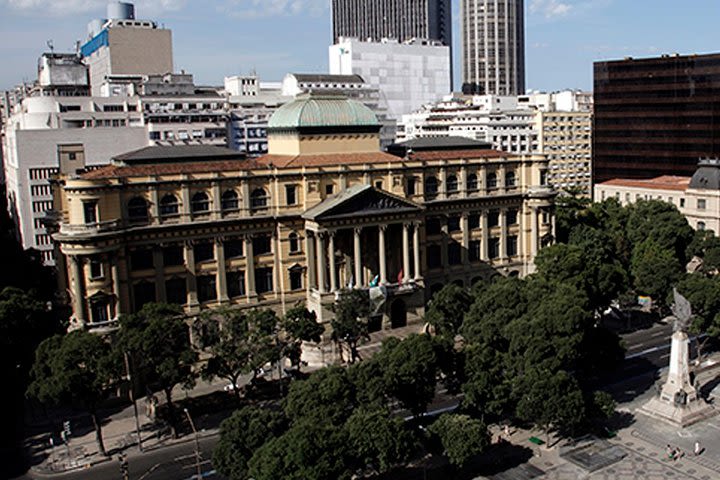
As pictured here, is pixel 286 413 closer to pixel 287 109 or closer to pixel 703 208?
pixel 287 109

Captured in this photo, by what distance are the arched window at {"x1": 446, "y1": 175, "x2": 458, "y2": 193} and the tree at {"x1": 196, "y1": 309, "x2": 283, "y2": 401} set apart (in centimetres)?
4142

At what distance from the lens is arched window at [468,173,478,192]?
110625 mm

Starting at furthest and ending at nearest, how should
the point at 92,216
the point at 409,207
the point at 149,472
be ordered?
the point at 409,207, the point at 92,216, the point at 149,472

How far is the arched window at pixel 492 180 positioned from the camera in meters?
112

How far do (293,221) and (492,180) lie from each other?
3279 centimetres

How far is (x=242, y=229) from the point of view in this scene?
9456 cm

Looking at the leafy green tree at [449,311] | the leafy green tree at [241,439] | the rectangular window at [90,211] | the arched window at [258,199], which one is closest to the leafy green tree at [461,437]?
the leafy green tree at [241,439]

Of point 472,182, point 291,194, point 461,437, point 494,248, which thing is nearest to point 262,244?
point 291,194

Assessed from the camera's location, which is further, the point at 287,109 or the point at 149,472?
the point at 287,109

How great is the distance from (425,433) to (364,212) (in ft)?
134

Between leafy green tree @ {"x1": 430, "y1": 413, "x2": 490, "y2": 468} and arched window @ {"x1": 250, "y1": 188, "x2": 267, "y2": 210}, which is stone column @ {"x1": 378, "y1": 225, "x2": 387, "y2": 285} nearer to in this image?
arched window @ {"x1": 250, "y1": 188, "x2": 267, "y2": 210}

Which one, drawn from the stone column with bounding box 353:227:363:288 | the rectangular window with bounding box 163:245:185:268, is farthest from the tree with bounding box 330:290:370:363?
the rectangular window with bounding box 163:245:185:268

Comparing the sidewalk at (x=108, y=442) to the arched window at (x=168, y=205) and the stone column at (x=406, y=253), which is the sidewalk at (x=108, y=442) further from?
the stone column at (x=406, y=253)

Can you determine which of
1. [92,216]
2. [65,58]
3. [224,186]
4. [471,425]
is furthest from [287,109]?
[65,58]
